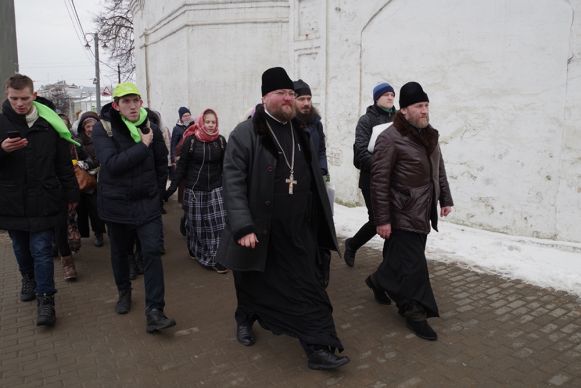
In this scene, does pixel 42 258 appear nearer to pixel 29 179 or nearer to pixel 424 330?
pixel 29 179

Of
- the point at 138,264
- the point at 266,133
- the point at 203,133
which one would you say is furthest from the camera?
the point at 203,133

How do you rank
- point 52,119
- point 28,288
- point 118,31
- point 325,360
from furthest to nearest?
1. point 118,31
2. point 28,288
3. point 52,119
4. point 325,360

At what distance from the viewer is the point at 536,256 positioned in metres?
5.75

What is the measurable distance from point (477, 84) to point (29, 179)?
5460 millimetres

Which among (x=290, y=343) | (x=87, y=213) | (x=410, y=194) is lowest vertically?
(x=290, y=343)

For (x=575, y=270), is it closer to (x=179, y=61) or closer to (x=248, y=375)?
(x=248, y=375)

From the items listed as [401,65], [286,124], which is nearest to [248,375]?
[286,124]

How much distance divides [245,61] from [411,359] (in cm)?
919

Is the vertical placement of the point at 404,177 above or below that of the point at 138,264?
above

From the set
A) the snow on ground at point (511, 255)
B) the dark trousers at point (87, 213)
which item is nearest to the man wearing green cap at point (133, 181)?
the dark trousers at point (87, 213)

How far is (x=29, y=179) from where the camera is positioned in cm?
412

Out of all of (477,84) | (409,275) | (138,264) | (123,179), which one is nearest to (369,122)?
(409,275)

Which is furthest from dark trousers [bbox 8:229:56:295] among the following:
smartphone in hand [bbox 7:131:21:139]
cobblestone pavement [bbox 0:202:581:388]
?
smartphone in hand [bbox 7:131:21:139]

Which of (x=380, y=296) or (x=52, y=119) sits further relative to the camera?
(x=380, y=296)
